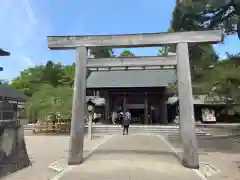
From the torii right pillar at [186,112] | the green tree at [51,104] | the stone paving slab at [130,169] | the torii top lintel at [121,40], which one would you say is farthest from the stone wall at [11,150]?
the green tree at [51,104]

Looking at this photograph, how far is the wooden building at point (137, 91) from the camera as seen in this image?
97.5 ft

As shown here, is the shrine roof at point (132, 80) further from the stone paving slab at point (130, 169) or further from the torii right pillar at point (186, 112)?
the stone paving slab at point (130, 169)

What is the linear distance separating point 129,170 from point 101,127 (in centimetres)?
1696

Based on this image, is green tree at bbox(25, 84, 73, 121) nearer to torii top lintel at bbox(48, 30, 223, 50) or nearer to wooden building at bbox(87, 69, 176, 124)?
wooden building at bbox(87, 69, 176, 124)

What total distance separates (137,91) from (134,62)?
20.3 m

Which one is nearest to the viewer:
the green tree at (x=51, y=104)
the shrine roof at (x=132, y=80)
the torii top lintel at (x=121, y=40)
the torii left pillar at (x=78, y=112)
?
the torii left pillar at (x=78, y=112)

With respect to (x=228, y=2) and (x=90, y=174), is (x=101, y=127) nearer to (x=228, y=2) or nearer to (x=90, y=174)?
(x=228, y=2)

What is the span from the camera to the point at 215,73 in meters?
13.8

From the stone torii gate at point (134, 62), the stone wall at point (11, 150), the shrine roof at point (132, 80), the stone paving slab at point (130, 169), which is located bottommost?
the stone paving slab at point (130, 169)

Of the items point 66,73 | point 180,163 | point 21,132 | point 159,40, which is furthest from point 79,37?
point 66,73

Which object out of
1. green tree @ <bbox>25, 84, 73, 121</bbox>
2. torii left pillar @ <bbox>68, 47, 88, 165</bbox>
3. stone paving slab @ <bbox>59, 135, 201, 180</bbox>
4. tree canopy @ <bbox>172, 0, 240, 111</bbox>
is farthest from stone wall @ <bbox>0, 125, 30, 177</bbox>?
green tree @ <bbox>25, 84, 73, 121</bbox>

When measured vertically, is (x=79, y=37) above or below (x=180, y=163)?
above

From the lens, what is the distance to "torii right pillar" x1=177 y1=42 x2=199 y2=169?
928 centimetres

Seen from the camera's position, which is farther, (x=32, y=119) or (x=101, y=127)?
(x=32, y=119)
